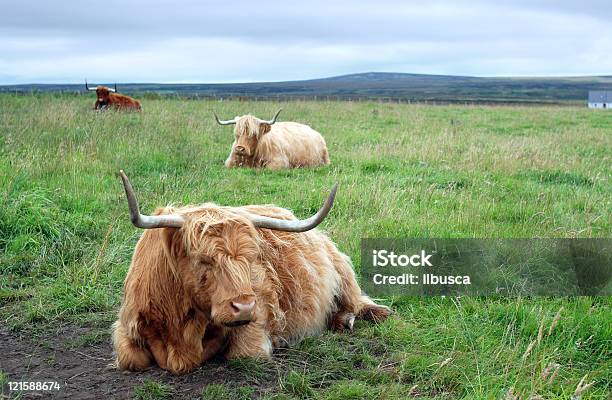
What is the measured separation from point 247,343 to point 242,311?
0.74 m

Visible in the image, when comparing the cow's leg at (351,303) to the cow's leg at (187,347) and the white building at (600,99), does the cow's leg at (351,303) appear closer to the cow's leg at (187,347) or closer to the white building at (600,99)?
the cow's leg at (187,347)

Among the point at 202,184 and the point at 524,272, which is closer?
the point at 524,272

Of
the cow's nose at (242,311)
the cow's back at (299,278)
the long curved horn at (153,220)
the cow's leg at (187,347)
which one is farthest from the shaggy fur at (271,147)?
the cow's nose at (242,311)

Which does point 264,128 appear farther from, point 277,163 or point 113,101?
point 113,101

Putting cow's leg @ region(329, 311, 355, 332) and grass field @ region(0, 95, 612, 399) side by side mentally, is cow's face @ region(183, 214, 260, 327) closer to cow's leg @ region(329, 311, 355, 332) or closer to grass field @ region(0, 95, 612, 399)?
grass field @ region(0, 95, 612, 399)

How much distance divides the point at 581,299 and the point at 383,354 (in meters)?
1.56

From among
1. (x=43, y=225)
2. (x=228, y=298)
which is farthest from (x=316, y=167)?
(x=228, y=298)

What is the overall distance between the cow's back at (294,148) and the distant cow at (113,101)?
886 centimetres

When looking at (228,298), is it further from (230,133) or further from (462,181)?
(230,133)

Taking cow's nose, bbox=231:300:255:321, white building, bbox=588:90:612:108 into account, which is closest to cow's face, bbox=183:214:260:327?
cow's nose, bbox=231:300:255:321

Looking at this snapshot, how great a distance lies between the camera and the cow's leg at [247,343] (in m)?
3.90

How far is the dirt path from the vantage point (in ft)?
11.9

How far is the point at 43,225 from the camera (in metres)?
6.02

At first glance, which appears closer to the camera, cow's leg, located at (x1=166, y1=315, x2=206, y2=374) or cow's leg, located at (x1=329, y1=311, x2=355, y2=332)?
cow's leg, located at (x1=166, y1=315, x2=206, y2=374)
